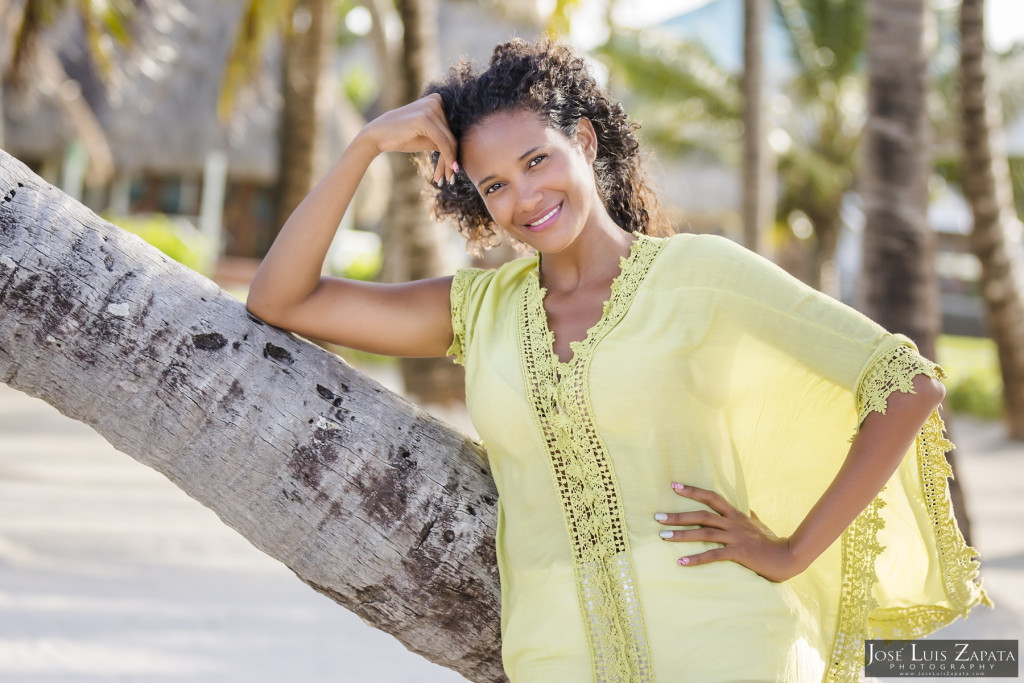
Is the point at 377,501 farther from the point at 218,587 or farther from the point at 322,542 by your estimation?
the point at 218,587

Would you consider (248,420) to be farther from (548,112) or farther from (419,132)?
(548,112)

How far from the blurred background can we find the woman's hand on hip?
0.90m

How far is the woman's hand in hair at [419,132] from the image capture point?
7.62 ft

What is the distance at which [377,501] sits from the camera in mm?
2166

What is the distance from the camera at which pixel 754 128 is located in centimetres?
1134

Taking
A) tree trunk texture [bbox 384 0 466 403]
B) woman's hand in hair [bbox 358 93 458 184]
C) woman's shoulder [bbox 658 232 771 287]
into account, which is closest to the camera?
woman's shoulder [bbox 658 232 771 287]

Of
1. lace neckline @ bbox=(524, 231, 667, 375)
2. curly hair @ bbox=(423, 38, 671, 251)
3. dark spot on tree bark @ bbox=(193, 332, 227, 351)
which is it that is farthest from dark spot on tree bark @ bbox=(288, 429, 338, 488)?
curly hair @ bbox=(423, 38, 671, 251)

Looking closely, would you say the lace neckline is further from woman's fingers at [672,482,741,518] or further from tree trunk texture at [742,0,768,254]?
tree trunk texture at [742,0,768,254]

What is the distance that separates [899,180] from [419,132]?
3.32 m

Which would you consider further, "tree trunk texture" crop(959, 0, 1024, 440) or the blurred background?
"tree trunk texture" crop(959, 0, 1024, 440)

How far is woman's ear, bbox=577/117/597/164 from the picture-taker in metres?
2.33

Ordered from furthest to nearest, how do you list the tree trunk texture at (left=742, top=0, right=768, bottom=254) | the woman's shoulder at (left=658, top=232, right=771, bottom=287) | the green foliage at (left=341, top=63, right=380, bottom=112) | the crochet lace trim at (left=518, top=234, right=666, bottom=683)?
the green foliage at (left=341, top=63, right=380, bottom=112)
the tree trunk texture at (left=742, top=0, right=768, bottom=254)
the woman's shoulder at (left=658, top=232, right=771, bottom=287)
the crochet lace trim at (left=518, top=234, right=666, bottom=683)

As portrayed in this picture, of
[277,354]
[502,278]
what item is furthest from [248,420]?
[502,278]

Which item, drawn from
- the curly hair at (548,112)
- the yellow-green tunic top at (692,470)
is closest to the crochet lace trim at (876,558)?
the yellow-green tunic top at (692,470)
